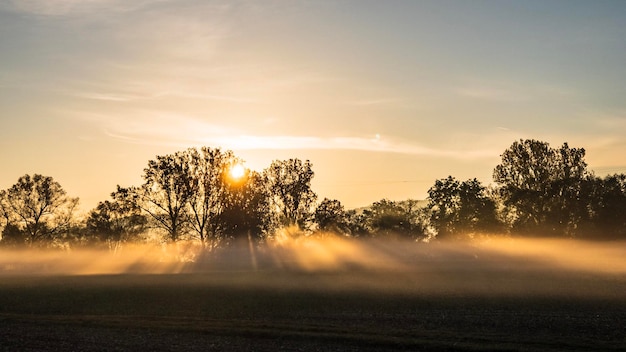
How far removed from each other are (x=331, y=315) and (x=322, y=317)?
1174 millimetres

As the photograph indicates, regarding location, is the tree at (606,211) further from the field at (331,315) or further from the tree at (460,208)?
the field at (331,315)

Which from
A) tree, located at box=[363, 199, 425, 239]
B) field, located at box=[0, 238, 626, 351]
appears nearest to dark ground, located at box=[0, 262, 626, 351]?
field, located at box=[0, 238, 626, 351]

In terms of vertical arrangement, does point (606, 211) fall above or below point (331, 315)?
above

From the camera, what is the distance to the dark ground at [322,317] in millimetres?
33531

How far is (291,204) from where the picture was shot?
12456cm

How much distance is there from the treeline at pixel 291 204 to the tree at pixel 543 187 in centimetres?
21

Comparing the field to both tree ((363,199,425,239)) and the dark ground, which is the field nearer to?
the dark ground

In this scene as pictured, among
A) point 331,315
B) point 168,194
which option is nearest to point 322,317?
point 331,315

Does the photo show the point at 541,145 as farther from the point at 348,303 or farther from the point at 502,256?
the point at 348,303

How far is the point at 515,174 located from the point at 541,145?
332 inches

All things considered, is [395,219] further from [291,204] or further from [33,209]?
[33,209]

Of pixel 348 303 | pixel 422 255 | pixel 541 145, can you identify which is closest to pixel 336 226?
pixel 422 255

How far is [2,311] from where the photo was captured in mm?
47406

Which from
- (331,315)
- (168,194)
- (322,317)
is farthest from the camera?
(168,194)
